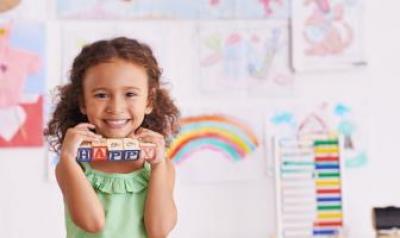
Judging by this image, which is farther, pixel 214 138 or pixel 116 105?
pixel 214 138

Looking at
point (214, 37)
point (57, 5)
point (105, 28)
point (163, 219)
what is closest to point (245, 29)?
point (214, 37)

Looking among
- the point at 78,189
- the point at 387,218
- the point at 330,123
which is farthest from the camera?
the point at 330,123

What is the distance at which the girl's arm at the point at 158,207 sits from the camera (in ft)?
2.64

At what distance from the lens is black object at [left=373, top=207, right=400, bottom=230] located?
1416 mm

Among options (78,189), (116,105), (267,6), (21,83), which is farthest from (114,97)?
(267,6)

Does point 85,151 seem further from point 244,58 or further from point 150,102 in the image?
point 244,58

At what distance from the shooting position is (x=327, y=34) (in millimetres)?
1531

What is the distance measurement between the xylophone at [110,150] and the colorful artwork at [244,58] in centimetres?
69

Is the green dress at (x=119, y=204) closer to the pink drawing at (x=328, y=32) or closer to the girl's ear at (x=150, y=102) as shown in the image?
the girl's ear at (x=150, y=102)

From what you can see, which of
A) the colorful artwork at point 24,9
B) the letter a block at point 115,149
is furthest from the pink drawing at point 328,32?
the letter a block at point 115,149

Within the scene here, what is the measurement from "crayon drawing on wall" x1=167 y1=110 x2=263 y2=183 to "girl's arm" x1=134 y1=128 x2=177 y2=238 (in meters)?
0.63

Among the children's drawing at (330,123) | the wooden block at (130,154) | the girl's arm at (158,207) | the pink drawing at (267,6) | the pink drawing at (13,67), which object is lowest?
the girl's arm at (158,207)

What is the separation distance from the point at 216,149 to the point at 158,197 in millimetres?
687

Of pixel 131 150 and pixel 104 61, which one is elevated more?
pixel 104 61
